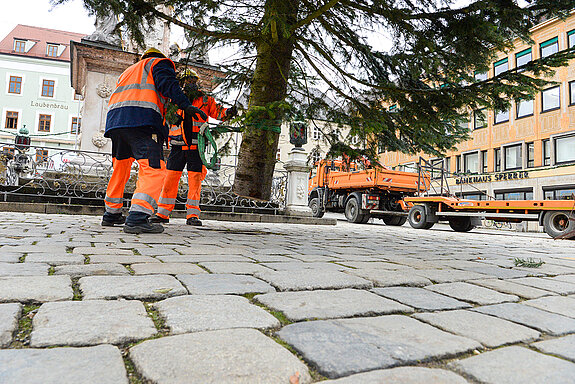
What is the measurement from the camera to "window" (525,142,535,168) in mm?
24984

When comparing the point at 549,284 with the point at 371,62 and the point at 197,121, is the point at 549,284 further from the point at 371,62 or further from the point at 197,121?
the point at 197,121

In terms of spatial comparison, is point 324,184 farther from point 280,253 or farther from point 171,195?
point 280,253

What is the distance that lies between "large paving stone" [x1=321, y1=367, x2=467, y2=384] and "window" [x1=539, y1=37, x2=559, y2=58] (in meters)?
28.2

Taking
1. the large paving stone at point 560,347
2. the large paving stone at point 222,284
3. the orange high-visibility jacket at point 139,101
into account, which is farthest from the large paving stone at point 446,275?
the orange high-visibility jacket at point 139,101

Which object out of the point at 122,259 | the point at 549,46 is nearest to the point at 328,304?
the point at 122,259

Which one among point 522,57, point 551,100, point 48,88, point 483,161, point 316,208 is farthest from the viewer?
point 48,88

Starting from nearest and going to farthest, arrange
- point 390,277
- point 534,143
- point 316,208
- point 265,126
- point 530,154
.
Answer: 1. point 390,277
2. point 265,126
3. point 316,208
4. point 534,143
5. point 530,154

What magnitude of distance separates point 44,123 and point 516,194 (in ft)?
144

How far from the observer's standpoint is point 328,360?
1159mm

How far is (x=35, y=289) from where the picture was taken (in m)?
1.77

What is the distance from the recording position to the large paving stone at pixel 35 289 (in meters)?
1.64

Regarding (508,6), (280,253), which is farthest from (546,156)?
(280,253)

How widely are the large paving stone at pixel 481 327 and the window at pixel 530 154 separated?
27223 mm

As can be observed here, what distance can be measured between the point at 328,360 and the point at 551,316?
1.28 metres
